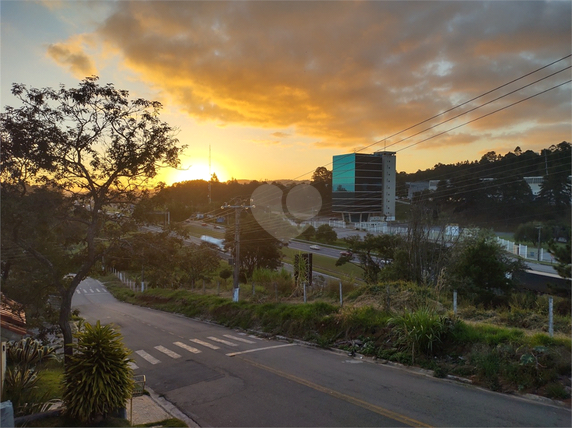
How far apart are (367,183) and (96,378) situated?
55.4 metres

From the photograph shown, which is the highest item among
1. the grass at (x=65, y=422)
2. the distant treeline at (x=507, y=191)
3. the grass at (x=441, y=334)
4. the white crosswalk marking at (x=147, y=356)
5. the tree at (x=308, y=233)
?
the distant treeline at (x=507, y=191)

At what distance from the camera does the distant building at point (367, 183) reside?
58.6 metres

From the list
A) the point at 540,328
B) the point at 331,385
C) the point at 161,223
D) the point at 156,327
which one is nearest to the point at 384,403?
the point at 331,385

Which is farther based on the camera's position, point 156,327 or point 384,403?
point 156,327

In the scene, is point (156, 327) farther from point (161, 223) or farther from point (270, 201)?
point (270, 201)

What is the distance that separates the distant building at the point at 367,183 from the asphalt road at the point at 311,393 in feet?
150

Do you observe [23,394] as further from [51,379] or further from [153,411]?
[153,411]

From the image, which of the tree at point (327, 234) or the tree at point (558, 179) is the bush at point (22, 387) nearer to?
the tree at point (558, 179)

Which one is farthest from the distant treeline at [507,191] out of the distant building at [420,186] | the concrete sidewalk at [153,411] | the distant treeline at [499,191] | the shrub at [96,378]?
the shrub at [96,378]

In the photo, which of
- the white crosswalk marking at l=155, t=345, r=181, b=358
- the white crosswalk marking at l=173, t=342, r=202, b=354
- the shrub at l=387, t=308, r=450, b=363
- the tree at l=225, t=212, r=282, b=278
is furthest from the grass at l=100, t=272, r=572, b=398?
the tree at l=225, t=212, r=282, b=278

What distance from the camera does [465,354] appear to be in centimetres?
1115

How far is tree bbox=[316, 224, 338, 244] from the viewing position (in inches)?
2697

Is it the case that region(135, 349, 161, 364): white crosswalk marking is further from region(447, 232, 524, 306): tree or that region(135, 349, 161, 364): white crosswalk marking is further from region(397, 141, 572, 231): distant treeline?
region(397, 141, 572, 231): distant treeline

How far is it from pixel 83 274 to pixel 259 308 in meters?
11.2
